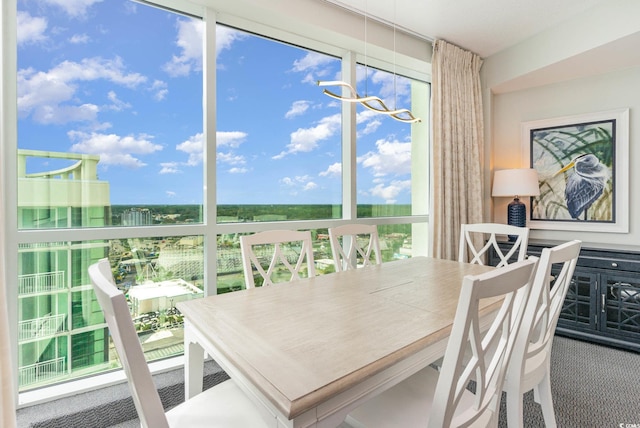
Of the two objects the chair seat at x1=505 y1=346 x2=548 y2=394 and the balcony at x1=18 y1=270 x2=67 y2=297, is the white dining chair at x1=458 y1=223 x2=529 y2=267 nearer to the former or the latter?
the chair seat at x1=505 y1=346 x2=548 y2=394

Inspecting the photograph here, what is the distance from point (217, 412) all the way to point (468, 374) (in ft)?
2.82

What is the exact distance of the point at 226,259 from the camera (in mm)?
2477

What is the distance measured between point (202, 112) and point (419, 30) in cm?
213

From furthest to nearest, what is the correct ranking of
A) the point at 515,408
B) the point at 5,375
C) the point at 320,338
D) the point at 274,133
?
1. the point at 274,133
2. the point at 5,375
3. the point at 515,408
4. the point at 320,338

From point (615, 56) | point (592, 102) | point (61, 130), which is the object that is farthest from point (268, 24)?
point (592, 102)

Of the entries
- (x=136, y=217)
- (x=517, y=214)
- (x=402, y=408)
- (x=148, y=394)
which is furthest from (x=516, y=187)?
(x=148, y=394)

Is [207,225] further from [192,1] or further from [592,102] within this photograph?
[592,102]

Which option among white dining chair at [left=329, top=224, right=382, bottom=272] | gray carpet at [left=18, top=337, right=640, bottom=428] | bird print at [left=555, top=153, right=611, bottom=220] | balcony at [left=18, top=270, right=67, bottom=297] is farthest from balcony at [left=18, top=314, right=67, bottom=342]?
bird print at [left=555, top=153, right=611, bottom=220]

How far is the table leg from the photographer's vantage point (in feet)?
4.68

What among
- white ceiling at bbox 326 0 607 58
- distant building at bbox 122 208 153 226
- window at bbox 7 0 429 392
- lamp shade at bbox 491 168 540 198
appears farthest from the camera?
lamp shade at bbox 491 168 540 198

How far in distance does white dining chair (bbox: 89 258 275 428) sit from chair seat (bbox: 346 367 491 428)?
0.37 m

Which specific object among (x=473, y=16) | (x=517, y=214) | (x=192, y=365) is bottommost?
(x=192, y=365)

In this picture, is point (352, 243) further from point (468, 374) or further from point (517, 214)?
point (517, 214)

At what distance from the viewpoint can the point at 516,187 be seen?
10.7 feet
